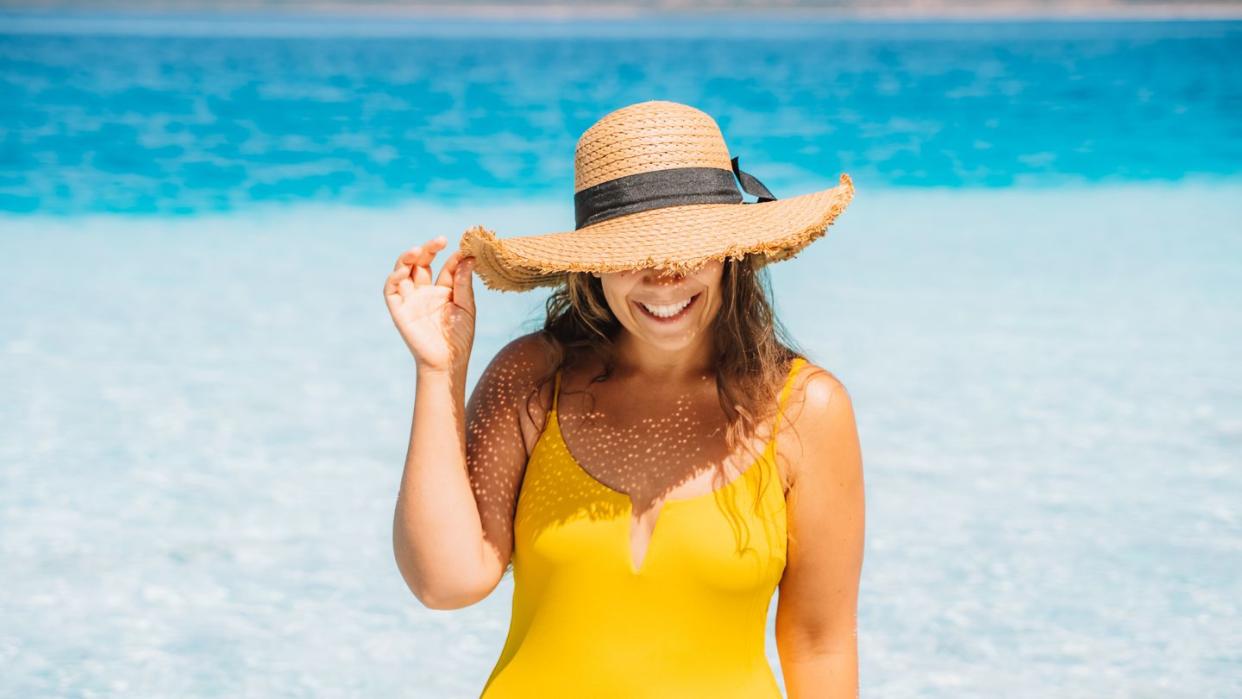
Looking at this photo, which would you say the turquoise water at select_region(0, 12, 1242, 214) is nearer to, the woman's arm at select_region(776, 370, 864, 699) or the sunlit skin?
the sunlit skin

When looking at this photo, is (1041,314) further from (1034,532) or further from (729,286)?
(729,286)

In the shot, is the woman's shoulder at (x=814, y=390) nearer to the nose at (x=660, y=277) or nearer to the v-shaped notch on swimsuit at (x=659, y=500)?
the v-shaped notch on swimsuit at (x=659, y=500)

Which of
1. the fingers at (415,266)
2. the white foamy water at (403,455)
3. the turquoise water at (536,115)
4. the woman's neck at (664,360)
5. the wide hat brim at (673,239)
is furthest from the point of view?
the turquoise water at (536,115)

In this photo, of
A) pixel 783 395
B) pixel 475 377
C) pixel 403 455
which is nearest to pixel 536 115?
pixel 475 377

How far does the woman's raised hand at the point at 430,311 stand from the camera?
5.92 ft

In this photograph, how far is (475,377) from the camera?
5.77 m

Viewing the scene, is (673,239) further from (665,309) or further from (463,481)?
(463,481)

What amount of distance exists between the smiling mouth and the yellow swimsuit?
0.59ft

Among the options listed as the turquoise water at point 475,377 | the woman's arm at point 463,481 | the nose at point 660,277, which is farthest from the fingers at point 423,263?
the turquoise water at point 475,377

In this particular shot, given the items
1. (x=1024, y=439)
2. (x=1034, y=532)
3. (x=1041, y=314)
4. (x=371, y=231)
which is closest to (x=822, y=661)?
(x=1034, y=532)

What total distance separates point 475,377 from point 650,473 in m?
3.97

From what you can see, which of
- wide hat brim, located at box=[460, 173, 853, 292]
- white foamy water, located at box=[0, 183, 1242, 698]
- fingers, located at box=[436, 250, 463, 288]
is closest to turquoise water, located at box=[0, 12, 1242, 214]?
white foamy water, located at box=[0, 183, 1242, 698]

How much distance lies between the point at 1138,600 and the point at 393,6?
5649 cm

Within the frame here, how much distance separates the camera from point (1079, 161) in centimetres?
1316
